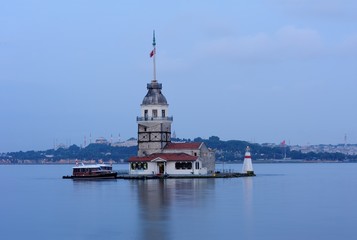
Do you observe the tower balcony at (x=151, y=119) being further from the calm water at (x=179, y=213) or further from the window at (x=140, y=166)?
the calm water at (x=179, y=213)

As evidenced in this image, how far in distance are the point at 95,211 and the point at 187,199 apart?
9795 millimetres

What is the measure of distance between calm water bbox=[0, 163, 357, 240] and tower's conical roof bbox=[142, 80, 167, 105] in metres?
22.1

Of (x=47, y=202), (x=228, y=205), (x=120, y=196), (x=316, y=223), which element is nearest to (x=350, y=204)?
(x=228, y=205)

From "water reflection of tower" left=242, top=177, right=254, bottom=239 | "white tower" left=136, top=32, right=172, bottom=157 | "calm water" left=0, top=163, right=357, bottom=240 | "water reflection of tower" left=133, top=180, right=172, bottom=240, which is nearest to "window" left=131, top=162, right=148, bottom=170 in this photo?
"white tower" left=136, top=32, right=172, bottom=157

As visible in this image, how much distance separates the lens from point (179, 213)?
51969mm

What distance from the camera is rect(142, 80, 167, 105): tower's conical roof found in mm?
98875

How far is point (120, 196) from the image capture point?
222 ft

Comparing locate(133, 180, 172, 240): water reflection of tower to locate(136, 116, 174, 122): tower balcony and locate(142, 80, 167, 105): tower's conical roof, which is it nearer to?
locate(136, 116, 174, 122): tower balcony

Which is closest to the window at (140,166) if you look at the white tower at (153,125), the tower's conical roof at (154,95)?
the white tower at (153,125)

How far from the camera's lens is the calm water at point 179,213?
43.5 metres

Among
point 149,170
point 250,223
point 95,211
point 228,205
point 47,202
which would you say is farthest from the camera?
point 149,170

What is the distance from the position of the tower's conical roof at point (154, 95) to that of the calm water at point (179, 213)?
22.1 meters

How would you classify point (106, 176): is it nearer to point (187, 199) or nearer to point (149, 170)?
point (149, 170)

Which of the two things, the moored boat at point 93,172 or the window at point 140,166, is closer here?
the window at point 140,166
